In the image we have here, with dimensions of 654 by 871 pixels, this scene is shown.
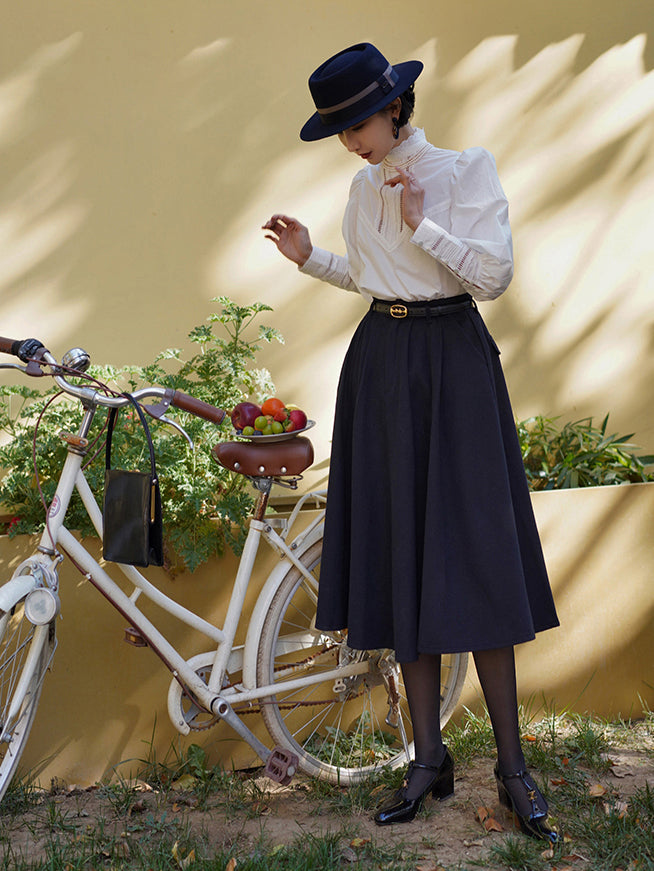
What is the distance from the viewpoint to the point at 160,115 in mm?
3459

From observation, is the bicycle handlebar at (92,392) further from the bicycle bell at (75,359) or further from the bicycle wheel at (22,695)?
the bicycle wheel at (22,695)

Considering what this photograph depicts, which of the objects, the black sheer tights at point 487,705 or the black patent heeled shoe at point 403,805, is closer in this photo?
the black sheer tights at point 487,705

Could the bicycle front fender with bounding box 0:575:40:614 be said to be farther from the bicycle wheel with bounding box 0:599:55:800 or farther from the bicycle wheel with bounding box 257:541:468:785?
the bicycle wheel with bounding box 257:541:468:785

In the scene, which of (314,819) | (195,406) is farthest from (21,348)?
(314,819)

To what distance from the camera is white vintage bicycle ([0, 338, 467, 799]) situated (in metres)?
2.30

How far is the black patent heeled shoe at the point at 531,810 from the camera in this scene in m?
2.26

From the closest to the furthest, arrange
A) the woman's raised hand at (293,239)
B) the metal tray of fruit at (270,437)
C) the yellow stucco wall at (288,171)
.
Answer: the metal tray of fruit at (270,437)
the woman's raised hand at (293,239)
the yellow stucco wall at (288,171)

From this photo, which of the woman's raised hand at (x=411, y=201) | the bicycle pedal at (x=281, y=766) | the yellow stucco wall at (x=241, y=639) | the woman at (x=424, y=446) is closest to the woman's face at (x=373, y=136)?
the woman at (x=424, y=446)

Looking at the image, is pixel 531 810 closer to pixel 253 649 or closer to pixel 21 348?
pixel 253 649

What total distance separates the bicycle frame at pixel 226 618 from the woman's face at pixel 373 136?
1.00 meters

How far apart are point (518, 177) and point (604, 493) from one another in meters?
1.49

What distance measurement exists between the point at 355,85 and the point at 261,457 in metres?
1.02

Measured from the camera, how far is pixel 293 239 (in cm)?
262

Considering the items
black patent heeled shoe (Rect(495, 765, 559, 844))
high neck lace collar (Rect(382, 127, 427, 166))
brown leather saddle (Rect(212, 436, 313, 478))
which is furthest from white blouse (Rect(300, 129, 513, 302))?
black patent heeled shoe (Rect(495, 765, 559, 844))
